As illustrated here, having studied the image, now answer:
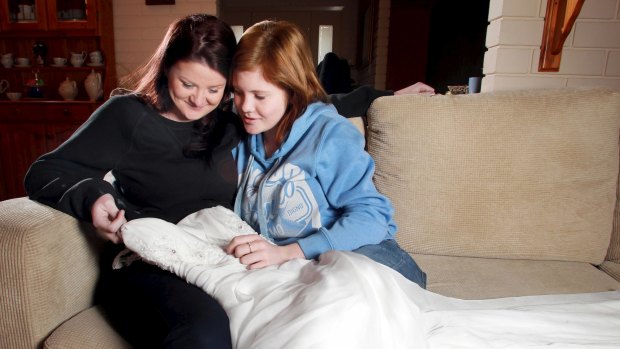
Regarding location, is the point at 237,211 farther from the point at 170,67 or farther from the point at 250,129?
the point at 170,67

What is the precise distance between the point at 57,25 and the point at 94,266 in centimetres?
296

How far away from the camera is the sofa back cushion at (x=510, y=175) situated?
1.20 m

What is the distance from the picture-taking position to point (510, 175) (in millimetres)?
1205

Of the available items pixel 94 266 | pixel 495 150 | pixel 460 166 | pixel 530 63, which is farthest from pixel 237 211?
pixel 530 63

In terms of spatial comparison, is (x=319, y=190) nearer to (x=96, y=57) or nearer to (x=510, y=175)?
(x=510, y=175)

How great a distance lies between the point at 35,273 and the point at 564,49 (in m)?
1.86

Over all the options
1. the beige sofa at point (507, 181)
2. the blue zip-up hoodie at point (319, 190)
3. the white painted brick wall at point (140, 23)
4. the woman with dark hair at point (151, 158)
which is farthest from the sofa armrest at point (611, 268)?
the white painted brick wall at point (140, 23)

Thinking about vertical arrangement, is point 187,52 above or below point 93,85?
above

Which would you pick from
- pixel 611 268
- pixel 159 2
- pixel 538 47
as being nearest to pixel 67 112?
pixel 159 2

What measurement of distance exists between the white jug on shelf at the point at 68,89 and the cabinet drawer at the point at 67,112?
0.15 metres

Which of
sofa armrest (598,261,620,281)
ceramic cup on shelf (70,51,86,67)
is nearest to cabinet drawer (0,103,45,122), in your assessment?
ceramic cup on shelf (70,51,86,67)

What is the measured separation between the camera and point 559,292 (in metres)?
1.04

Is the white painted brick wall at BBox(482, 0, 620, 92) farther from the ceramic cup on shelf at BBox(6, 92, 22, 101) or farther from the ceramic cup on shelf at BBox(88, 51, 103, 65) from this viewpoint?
the ceramic cup on shelf at BBox(6, 92, 22, 101)

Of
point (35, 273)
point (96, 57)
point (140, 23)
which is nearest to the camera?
point (35, 273)
